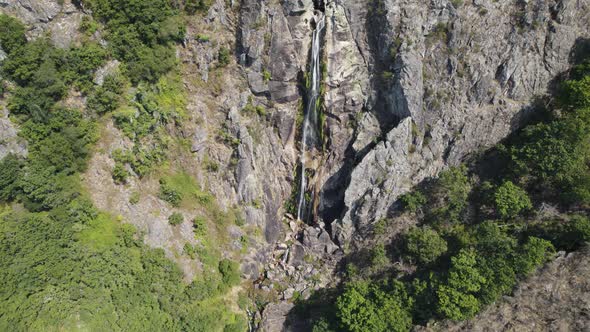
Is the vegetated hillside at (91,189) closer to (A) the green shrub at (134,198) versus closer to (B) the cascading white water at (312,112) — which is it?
(A) the green shrub at (134,198)

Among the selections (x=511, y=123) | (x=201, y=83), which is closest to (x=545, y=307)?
(x=511, y=123)

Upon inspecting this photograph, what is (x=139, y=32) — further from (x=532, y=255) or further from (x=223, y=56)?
(x=532, y=255)

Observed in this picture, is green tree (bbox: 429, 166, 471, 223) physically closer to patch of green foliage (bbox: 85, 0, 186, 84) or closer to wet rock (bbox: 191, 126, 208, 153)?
wet rock (bbox: 191, 126, 208, 153)

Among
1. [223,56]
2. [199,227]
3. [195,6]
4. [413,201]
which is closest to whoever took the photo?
[199,227]

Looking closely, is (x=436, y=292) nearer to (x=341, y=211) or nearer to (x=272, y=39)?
(x=341, y=211)

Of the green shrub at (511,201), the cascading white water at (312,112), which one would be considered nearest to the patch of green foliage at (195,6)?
the cascading white water at (312,112)

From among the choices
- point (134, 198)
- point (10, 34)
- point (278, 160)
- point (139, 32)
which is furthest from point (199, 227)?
point (10, 34)
